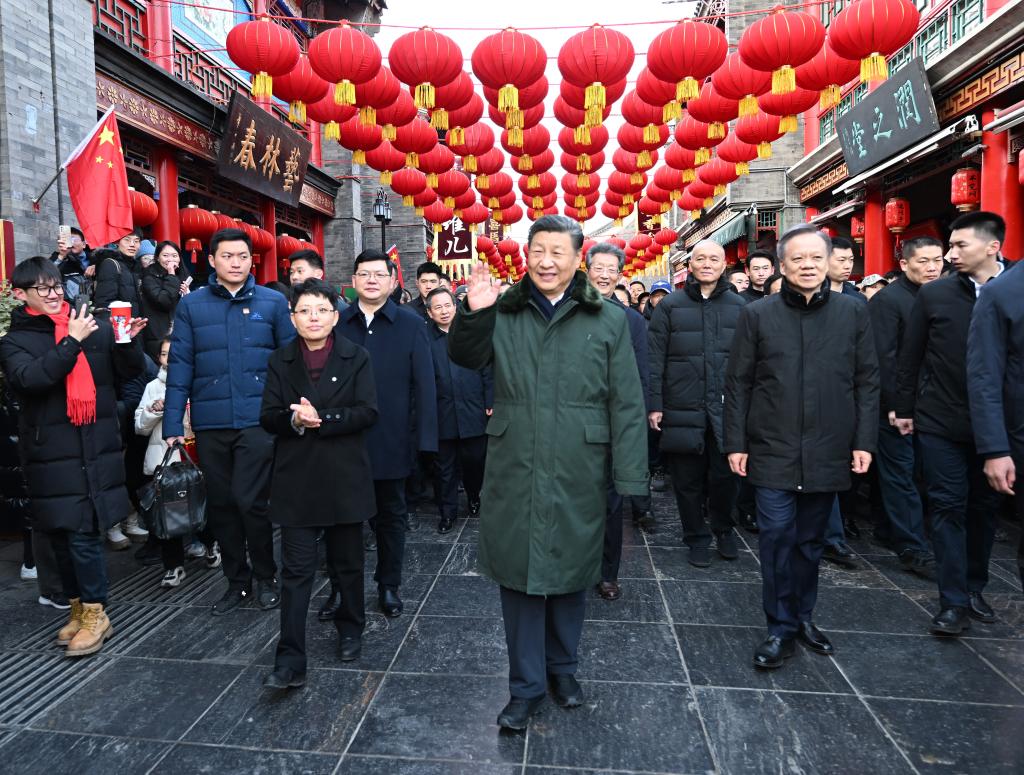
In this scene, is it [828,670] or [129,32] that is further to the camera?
[129,32]

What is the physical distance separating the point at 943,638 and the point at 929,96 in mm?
8097

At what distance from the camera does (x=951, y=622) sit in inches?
135

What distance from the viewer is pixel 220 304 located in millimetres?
3980

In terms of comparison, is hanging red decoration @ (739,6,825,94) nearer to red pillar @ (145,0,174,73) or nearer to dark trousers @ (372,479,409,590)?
dark trousers @ (372,479,409,590)

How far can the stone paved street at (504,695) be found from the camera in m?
2.47

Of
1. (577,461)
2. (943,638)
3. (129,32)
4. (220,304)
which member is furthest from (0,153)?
(943,638)

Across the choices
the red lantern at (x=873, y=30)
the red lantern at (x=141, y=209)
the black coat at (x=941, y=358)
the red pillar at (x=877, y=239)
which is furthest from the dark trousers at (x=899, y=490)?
the red lantern at (x=141, y=209)

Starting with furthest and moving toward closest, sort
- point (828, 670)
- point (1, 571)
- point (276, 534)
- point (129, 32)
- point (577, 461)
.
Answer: point (129, 32) < point (276, 534) < point (1, 571) < point (828, 670) < point (577, 461)

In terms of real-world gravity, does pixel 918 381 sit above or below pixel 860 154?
below

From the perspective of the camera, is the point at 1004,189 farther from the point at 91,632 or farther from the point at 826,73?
the point at 91,632

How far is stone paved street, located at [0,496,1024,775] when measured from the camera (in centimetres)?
247

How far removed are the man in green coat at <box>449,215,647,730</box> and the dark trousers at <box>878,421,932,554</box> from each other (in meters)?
2.85

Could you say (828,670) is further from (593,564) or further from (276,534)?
(276,534)

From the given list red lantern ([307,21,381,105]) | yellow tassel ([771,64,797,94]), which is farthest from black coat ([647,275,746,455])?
red lantern ([307,21,381,105])
